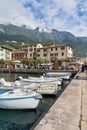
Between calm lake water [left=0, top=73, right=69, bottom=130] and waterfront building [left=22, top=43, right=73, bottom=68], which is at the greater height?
waterfront building [left=22, top=43, right=73, bottom=68]

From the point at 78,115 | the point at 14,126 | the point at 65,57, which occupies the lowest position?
the point at 14,126

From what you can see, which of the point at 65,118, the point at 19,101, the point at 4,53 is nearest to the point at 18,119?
the point at 19,101

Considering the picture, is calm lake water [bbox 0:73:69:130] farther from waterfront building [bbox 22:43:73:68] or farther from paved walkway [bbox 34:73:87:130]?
waterfront building [bbox 22:43:73:68]

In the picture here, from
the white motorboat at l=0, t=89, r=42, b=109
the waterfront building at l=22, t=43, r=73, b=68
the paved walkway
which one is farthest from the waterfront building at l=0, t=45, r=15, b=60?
the paved walkway

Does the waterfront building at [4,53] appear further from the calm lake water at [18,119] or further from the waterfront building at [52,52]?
the calm lake water at [18,119]

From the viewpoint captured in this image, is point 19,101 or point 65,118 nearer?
point 65,118

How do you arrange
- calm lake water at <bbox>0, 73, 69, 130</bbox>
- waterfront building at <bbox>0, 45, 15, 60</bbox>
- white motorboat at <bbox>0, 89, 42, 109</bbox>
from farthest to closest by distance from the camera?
waterfront building at <bbox>0, 45, 15, 60</bbox>
white motorboat at <bbox>0, 89, 42, 109</bbox>
calm lake water at <bbox>0, 73, 69, 130</bbox>

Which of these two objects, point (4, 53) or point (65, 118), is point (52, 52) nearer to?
point (4, 53)

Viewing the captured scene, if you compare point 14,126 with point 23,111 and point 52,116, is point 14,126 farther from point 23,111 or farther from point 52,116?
point 52,116

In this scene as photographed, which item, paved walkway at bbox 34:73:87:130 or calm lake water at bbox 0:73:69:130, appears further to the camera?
calm lake water at bbox 0:73:69:130

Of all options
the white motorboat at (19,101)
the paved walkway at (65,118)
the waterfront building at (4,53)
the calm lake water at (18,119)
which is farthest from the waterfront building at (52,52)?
the paved walkway at (65,118)

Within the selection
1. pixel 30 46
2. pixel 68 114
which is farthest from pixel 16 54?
pixel 68 114

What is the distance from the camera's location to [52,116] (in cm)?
1022

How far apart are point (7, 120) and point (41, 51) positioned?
8849 cm
